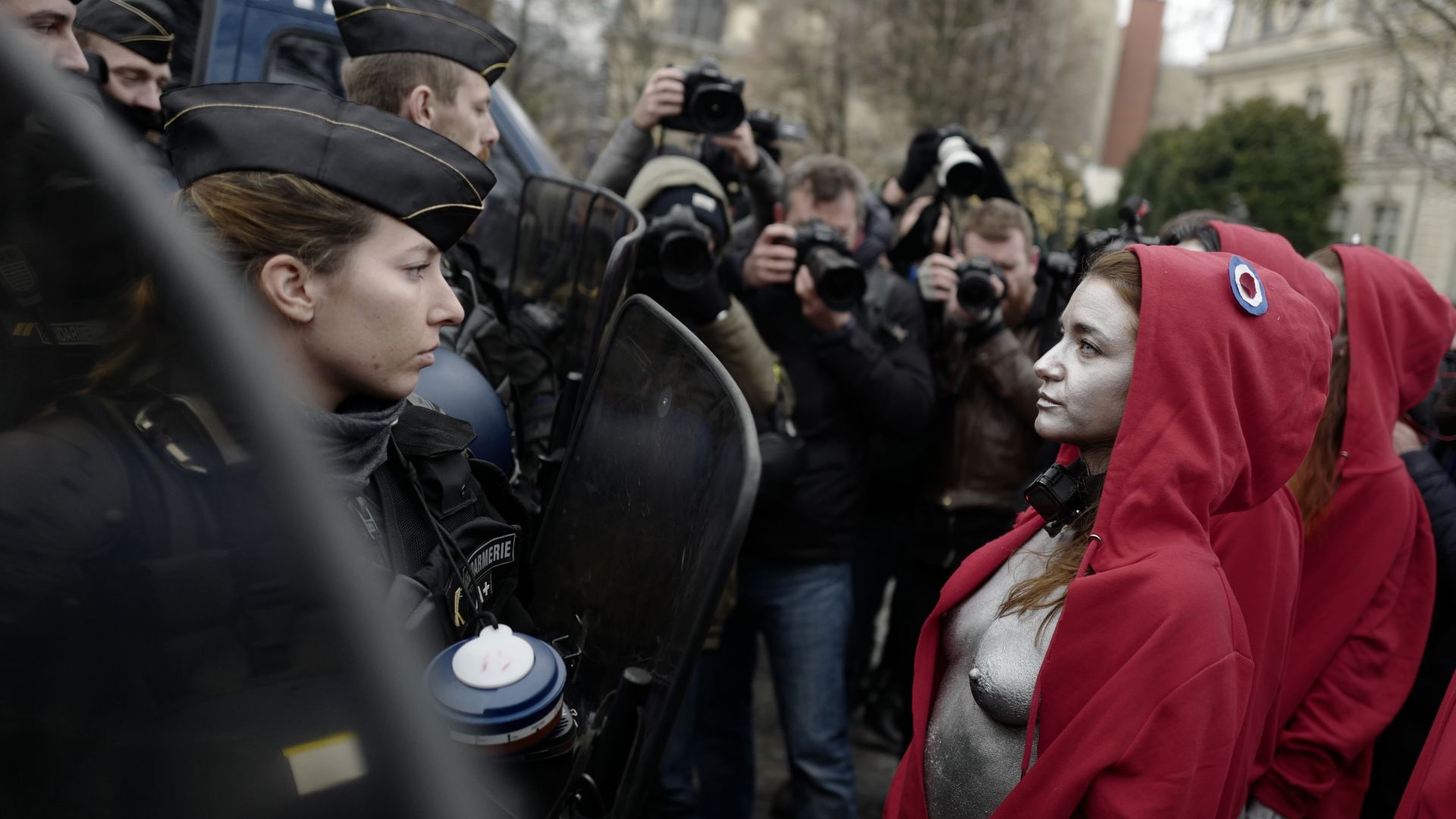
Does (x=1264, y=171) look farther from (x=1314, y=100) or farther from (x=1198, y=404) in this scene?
(x=1198, y=404)

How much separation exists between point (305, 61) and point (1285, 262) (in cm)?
323

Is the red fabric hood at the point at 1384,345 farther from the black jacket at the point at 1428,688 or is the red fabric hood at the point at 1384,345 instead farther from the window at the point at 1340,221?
the window at the point at 1340,221

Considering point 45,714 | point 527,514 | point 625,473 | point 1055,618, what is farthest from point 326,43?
point 45,714

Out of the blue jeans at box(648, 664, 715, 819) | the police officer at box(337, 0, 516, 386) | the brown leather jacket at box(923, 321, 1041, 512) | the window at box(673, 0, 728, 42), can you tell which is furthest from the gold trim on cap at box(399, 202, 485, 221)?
the window at box(673, 0, 728, 42)

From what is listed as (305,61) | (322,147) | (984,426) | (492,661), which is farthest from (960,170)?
(492,661)

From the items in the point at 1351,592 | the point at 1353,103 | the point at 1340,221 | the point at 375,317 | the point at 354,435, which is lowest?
the point at 1351,592

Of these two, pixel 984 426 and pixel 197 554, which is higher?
pixel 197 554

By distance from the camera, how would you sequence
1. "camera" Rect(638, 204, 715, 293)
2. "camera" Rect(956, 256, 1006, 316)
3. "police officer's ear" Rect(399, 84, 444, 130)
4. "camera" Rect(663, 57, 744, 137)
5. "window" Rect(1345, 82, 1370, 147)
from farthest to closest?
"window" Rect(1345, 82, 1370, 147), "camera" Rect(663, 57, 744, 137), "camera" Rect(956, 256, 1006, 316), "camera" Rect(638, 204, 715, 293), "police officer's ear" Rect(399, 84, 444, 130)

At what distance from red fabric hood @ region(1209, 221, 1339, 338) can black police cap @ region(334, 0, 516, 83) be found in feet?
5.83

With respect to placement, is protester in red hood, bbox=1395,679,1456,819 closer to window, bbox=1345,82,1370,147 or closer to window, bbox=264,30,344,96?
window, bbox=264,30,344,96

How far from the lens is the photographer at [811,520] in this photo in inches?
119

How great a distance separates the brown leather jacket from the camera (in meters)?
3.27

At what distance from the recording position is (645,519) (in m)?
1.42

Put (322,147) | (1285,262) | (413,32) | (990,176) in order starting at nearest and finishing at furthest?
(322,147) < (1285,262) < (413,32) < (990,176)
